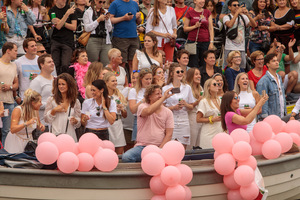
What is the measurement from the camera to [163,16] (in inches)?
481

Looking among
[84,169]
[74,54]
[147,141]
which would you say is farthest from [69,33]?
[84,169]

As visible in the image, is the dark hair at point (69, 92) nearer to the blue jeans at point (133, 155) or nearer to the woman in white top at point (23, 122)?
the woman in white top at point (23, 122)

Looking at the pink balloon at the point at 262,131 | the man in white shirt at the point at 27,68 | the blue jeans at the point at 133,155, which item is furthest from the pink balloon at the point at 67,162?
the man in white shirt at the point at 27,68

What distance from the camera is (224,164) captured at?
289 inches

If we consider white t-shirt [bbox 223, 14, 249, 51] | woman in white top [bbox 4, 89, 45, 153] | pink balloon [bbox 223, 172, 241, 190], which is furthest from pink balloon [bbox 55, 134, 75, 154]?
white t-shirt [bbox 223, 14, 249, 51]

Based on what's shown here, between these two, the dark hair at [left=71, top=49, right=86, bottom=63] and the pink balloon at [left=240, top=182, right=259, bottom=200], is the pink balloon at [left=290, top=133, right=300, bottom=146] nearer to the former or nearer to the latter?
the pink balloon at [left=240, top=182, right=259, bottom=200]

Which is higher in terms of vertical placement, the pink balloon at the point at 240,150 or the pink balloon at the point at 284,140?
the pink balloon at the point at 240,150

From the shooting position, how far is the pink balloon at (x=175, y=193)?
22.7ft

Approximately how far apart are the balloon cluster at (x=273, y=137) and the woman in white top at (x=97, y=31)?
4.52m

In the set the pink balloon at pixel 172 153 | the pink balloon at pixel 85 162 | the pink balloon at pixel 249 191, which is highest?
the pink balloon at pixel 172 153

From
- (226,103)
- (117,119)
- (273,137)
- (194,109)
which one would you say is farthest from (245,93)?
(117,119)

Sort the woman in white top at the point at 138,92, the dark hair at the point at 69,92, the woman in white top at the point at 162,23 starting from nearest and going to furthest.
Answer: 1. the dark hair at the point at 69,92
2. the woman in white top at the point at 138,92
3. the woman in white top at the point at 162,23

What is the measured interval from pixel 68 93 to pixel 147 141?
1.58 meters

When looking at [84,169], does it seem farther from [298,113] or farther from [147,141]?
[298,113]
